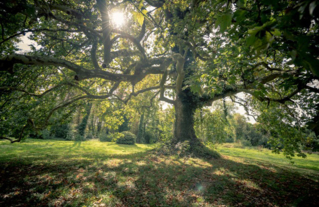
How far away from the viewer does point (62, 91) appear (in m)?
8.77

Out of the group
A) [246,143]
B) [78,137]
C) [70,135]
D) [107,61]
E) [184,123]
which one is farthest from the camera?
[246,143]

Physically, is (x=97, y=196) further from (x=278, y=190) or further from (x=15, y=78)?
(x=15, y=78)

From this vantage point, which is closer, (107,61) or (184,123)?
(107,61)

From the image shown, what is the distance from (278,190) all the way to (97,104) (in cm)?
1240

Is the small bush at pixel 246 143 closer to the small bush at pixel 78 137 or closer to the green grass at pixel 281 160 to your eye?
the green grass at pixel 281 160

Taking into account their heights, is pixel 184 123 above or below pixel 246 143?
above

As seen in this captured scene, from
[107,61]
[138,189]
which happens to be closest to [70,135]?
[107,61]

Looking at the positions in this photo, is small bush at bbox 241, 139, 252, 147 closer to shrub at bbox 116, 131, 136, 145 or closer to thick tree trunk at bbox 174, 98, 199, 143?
shrub at bbox 116, 131, 136, 145

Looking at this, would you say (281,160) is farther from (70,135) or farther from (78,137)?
(70,135)

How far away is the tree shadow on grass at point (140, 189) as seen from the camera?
371cm

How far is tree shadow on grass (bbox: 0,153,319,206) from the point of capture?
3.71 meters

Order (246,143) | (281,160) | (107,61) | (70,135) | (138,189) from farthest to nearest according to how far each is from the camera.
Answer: (246,143), (70,135), (281,160), (107,61), (138,189)

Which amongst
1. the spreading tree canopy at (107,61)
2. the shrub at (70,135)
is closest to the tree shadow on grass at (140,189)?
the spreading tree canopy at (107,61)

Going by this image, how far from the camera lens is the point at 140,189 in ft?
14.6
